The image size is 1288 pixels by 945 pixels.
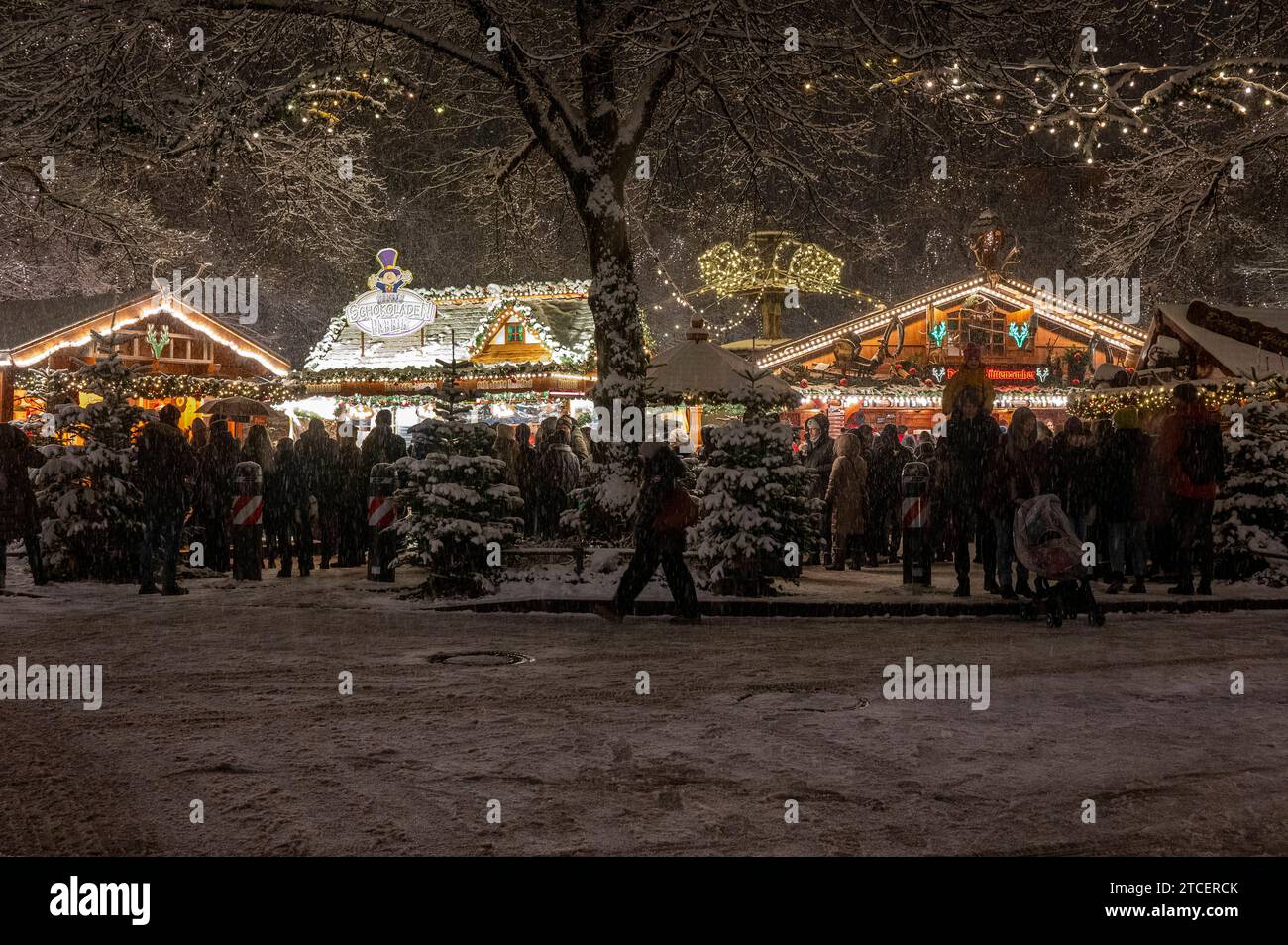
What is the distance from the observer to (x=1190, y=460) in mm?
12219

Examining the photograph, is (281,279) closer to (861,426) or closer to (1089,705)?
(861,426)

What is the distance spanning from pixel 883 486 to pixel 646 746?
12.2 m

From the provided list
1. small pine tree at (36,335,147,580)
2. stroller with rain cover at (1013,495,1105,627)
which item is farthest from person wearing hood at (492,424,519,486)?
stroller with rain cover at (1013,495,1105,627)

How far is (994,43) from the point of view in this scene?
15.1m

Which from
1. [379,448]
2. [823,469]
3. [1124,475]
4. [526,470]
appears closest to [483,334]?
[526,470]

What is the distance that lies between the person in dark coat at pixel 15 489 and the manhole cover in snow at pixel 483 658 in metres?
6.61

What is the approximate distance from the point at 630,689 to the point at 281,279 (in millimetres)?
45249

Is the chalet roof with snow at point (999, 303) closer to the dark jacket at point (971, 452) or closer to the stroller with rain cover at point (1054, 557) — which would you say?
the dark jacket at point (971, 452)

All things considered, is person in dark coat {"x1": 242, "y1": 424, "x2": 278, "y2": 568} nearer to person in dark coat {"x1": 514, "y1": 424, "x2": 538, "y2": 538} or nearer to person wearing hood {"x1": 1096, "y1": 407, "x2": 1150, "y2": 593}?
person in dark coat {"x1": 514, "y1": 424, "x2": 538, "y2": 538}

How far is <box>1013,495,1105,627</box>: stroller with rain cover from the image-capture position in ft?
34.5

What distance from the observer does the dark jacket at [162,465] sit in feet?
42.1

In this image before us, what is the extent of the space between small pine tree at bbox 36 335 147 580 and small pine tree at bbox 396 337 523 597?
13.0 feet

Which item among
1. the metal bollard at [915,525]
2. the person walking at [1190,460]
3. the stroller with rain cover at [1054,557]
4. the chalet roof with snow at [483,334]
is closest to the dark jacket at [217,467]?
the metal bollard at [915,525]

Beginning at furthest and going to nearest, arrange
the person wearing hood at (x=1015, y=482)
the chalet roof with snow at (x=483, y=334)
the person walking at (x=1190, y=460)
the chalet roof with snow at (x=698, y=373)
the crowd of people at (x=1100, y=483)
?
the chalet roof with snow at (x=483, y=334)
the chalet roof with snow at (x=698, y=373)
the person walking at (x=1190, y=460)
the crowd of people at (x=1100, y=483)
the person wearing hood at (x=1015, y=482)
